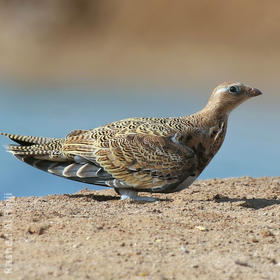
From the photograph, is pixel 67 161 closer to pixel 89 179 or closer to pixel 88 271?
pixel 89 179

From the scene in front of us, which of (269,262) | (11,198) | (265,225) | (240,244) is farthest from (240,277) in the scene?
(11,198)

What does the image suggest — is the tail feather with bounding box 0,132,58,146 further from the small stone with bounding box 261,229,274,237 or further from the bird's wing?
the small stone with bounding box 261,229,274,237

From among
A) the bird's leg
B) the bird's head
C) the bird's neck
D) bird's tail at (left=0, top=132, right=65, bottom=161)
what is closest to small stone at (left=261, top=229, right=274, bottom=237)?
the bird's leg

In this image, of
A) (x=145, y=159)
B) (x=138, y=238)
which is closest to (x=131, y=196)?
(x=145, y=159)

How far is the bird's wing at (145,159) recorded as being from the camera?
977 cm

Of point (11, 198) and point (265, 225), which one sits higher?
point (11, 198)

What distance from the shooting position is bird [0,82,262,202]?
9.80 meters

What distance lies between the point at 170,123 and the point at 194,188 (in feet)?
6.81

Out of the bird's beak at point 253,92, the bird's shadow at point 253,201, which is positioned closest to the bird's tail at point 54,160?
the bird's shadow at point 253,201

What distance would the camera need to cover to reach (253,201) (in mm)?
10414

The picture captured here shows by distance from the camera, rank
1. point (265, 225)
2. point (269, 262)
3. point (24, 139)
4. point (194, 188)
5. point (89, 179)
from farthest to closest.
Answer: point (194, 188) < point (24, 139) < point (89, 179) < point (265, 225) < point (269, 262)

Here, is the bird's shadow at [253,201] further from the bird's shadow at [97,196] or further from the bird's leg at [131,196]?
the bird's shadow at [97,196]

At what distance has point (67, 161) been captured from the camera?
10180 millimetres

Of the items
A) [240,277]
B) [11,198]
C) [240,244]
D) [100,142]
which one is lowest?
[240,277]
